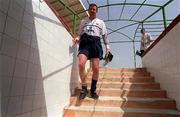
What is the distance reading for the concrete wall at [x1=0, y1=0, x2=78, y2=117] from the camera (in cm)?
148

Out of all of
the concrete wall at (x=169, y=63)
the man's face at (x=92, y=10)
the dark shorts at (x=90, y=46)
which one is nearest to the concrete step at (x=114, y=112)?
the concrete wall at (x=169, y=63)

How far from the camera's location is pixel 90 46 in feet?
10.3

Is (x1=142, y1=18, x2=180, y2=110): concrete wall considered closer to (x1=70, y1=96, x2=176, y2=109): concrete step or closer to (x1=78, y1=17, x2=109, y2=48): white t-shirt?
(x1=70, y1=96, x2=176, y2=109): concrete step

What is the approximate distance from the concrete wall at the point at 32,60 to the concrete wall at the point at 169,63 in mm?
1528

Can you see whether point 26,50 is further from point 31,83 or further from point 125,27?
point 125,27

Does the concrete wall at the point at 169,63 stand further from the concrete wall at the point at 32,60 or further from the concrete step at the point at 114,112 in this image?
the concrete wall at the point at 32,60

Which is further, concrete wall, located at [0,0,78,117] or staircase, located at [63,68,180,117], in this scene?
staircase, located at [63,68,180,117]

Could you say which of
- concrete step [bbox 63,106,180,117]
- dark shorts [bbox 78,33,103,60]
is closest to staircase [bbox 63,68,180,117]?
concrete step [bbox 63,106,180,117]

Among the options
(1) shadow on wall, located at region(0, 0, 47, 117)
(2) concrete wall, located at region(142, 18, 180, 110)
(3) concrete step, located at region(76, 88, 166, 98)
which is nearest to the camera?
(1) shadow on wall, located at region(0, 0, 47, 117)

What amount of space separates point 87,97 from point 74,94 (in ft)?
1.34

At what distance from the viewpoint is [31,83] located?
1.96 m

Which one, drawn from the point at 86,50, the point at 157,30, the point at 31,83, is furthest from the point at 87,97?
the point at 157,30

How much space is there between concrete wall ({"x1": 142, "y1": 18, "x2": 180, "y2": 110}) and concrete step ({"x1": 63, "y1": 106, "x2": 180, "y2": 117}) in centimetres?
30

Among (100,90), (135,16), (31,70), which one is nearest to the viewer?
(31,70)
